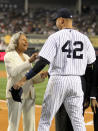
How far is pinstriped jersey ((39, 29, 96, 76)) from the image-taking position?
4086 millimetres

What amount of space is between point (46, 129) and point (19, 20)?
3578 centimetres

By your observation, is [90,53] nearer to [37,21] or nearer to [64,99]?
[64,99]

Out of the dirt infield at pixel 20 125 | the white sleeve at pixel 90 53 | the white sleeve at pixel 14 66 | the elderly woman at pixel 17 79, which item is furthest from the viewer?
the dirt infield at pixel 20 125

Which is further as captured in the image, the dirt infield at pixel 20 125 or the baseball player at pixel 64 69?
the dirt infield at pixel 20 125

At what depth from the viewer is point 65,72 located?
163 inches

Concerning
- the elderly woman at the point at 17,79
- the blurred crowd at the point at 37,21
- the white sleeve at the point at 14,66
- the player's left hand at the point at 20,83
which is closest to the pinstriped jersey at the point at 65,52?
the player's left hand at the point at 20,83

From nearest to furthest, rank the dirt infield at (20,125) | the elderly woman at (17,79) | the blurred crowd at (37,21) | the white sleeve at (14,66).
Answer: the white sleeve at (14,66) < the elderly woman at (17,79) < the dirt infield at (20,125) < the blurred crowd at (37,21)

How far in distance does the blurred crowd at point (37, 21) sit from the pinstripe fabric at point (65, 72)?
31.0m

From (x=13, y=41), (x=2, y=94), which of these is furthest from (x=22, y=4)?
(x=13, y=41)

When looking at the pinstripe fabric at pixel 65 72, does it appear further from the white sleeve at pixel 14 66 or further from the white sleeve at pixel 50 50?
the white sleeve at pixel 14 66

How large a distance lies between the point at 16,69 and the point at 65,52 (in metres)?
0.98

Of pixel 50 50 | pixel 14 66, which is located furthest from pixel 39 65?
pixel 14 66

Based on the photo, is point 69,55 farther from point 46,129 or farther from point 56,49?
point 46,129

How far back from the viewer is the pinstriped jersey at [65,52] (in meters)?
4.09
